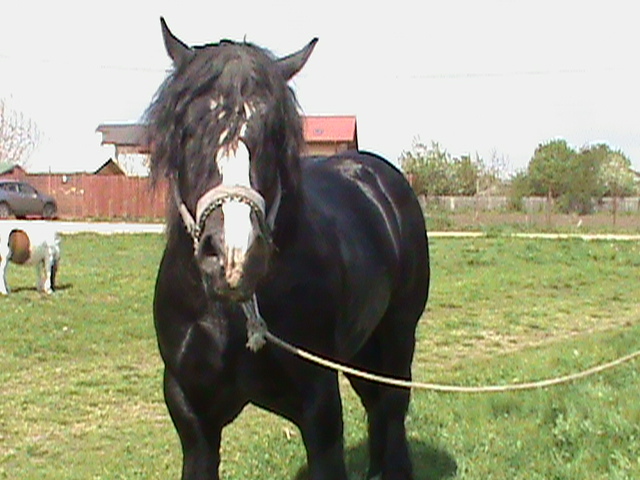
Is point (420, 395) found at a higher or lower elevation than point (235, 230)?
lower

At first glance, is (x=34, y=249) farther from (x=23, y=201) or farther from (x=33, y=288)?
(x=23, y=201)

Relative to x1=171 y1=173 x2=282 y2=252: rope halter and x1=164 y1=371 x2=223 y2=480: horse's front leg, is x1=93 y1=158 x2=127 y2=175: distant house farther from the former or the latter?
x1=171 y1=173 x2=282 y2=252: rope halter

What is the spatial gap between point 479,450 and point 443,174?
37.3 metres

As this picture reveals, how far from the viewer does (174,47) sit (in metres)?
2.60

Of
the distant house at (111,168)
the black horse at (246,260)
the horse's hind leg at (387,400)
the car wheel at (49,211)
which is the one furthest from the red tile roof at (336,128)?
the black horse at (246,260)

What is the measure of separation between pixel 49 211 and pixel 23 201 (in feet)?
3.99

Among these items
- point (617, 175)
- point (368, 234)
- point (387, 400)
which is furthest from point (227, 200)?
point (617, 175)

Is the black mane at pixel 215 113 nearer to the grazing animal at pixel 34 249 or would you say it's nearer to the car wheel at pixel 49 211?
the grazing animal at pixel 34 249

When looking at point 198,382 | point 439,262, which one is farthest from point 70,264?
point 198,382

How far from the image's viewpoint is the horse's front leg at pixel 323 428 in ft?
9.31

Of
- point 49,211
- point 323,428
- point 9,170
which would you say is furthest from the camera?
point 9,170

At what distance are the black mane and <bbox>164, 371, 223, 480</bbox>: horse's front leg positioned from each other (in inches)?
32.6

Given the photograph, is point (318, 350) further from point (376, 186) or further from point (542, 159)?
point (542, 159)

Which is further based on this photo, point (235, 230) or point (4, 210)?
point (4, 210)
